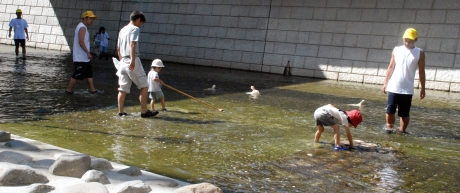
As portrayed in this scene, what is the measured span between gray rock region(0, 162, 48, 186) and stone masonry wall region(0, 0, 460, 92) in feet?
36.1

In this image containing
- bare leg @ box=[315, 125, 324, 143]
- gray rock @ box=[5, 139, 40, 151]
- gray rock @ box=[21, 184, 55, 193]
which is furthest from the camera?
bare leg @ box=[315, 125, 324, 143]

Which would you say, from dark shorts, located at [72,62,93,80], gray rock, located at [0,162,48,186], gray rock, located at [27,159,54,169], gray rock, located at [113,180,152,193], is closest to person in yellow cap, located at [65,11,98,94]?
dark shorts, located at [72,62,93,80]

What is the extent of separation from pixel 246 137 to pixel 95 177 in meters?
2.66

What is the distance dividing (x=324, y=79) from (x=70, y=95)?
7.49 metres

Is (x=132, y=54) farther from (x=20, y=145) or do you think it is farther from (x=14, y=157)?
(x=14, y=157)

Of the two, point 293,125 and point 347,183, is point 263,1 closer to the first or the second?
point 293,125

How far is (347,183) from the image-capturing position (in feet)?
15.5

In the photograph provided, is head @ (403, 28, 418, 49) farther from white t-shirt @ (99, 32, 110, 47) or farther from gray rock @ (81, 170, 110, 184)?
white t-shirt @ (99, 32, 110, 47)

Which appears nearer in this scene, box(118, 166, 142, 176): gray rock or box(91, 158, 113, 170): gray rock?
box(118, 166, 142, 176): gray rock

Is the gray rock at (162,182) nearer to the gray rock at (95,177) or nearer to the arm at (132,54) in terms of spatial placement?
the gray rock at (95,177)

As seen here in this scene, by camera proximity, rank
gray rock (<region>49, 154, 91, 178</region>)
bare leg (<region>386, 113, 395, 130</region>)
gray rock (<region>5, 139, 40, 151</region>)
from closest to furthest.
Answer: gray rock (<region>49, 154, 91, 178</region>), gray rock (<region>5, 139, 40, 151</region>), bare leg (<region>386, 113, 395, 130</region>)

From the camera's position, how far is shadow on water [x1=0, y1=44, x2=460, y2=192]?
487cm

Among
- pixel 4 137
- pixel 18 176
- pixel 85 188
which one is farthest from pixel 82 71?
pixel 85 188

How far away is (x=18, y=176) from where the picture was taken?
4016 millimetres
